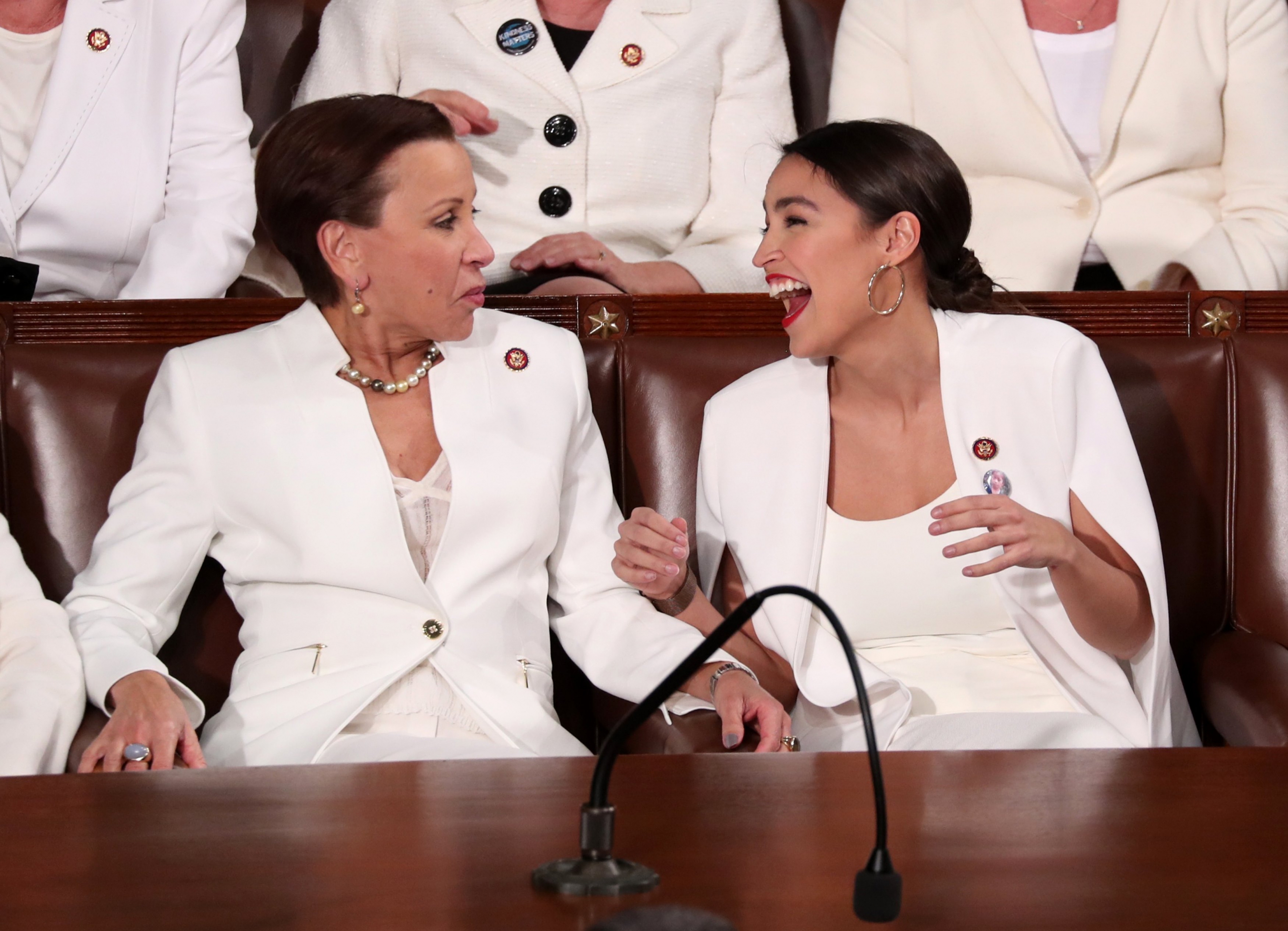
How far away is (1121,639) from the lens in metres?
1.84

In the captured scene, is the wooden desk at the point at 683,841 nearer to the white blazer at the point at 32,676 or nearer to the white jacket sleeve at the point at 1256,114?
the white blazer at the point at 32,676

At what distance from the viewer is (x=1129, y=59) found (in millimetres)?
2791

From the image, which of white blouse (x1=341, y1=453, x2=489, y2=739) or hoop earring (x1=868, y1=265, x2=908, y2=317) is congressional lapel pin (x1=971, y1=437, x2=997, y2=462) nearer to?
hoop earring (x1=868, y1=265, x2=908, y2=317)

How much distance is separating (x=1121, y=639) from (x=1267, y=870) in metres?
0.95

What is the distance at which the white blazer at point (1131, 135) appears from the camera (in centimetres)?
276

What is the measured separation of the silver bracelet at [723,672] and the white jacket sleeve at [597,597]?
0.03 m

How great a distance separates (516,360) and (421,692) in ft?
1.53

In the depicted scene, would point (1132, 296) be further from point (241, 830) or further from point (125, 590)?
point (241, 830)

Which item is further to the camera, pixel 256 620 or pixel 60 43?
pixel 60 43

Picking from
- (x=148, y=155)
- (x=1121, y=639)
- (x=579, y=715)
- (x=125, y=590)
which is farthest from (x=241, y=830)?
(x=148, y=155)

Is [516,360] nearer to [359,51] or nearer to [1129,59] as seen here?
[359,51]

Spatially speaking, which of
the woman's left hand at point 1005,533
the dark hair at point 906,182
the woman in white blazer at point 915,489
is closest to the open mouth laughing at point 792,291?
the woman in white blazer at point 915,489

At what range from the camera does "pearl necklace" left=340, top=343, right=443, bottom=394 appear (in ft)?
6.38

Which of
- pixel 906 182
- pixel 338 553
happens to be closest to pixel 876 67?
pixel 906 182
